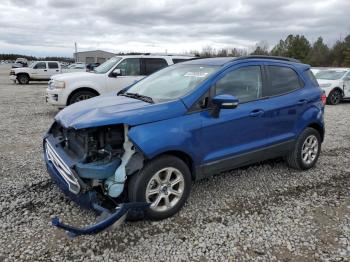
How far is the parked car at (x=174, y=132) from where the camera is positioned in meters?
3.47

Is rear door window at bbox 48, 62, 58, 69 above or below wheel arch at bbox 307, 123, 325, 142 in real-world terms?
above

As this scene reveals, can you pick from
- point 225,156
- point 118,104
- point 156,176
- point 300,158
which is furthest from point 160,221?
point 300,158

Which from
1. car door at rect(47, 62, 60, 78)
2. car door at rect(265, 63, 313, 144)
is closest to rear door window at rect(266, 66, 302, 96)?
car door at rect(265, 63, 313, 144)

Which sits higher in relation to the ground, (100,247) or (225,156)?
(225,156)

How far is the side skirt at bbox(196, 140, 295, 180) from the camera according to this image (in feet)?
13.4

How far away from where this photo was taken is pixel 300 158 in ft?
17.5

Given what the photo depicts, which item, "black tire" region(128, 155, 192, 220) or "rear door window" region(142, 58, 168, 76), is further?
"rear door window" region(142, 58, 168, 76)

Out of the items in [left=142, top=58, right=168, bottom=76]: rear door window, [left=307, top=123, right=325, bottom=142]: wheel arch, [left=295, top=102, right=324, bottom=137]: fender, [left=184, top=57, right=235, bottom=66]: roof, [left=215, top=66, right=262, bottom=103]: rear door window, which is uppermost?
[left=142, top=58, right=168, bottom=76]: rear door window

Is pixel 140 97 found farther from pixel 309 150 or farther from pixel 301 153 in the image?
pixel 309 150

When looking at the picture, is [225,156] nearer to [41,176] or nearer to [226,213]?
[226,213]

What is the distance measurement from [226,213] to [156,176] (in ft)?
3.24

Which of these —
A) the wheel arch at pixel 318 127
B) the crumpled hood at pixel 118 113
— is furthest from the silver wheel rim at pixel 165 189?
the wheel arch at pixel 318 127

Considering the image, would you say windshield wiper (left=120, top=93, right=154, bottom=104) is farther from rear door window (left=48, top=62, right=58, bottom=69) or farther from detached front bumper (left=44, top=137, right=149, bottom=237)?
rear door window (left=48, top=62, right=58, bottom=69)

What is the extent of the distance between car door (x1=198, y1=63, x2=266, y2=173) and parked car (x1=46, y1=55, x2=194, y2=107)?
5.77 meters
